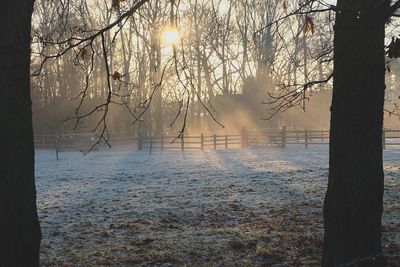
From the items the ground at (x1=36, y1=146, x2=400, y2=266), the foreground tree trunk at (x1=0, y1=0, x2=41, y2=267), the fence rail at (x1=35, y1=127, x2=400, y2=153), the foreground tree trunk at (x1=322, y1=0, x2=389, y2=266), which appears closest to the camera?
the foreground tree trunk at (x1=0, y1=0, x2=41, y2=267)

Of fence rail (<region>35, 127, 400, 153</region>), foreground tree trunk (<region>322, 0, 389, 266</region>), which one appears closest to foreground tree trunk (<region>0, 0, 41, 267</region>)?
foreground tree trunk (<region>322, 0, 389, 266</region>)

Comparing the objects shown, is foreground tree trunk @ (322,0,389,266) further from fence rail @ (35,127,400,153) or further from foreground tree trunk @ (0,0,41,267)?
fence rail @ (35,127,400,153)

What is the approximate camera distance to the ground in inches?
287

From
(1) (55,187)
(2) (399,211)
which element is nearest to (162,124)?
(1) (55,187)

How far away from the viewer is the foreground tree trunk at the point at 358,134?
4887 mm

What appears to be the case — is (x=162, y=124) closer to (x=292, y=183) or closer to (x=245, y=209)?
(x=292, y=183)

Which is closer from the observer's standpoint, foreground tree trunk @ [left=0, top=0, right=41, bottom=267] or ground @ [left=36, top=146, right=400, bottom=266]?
foreground tree trunk @ [left=0, top=0, right=41, bottom=267]

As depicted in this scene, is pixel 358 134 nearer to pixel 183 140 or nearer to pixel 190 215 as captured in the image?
pixel 190 215

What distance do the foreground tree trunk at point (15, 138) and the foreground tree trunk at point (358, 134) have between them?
3.12 meters

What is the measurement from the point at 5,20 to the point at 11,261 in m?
2.02

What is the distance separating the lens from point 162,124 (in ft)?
158

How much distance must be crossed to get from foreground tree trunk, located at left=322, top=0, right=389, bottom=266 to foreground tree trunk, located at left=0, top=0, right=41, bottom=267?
312cm

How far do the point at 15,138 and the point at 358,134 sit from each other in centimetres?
336

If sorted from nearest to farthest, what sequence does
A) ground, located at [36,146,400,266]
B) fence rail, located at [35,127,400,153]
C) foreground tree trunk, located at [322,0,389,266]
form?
foreground tree trunk, located at [322,0,389,266] → ground, located at [36,146,400,266] → fence rail, located at [35,127,400,153]
